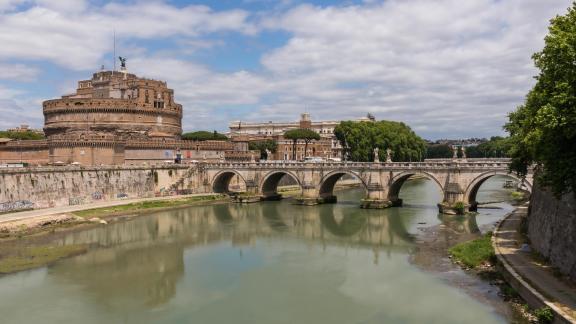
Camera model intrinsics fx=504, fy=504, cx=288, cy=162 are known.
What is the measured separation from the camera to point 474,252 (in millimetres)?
26203

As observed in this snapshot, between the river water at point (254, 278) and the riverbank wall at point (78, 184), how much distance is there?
9.42m

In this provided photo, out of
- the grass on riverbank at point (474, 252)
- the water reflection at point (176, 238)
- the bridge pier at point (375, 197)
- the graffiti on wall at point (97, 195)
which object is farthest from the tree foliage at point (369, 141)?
the grass on riverbank at point (474, 252)

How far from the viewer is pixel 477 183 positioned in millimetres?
42500

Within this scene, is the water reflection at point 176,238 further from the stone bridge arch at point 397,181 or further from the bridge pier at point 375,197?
the stone bridge arch at point 397,181

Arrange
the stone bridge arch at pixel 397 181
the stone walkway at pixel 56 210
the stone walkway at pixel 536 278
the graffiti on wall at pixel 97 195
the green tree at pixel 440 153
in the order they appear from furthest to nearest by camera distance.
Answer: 1. the green tree at pixel 440 153
2. the graffiti on wall at pixel 97 195
3. the stone bridge arch at pixel 397 181
4. the stone walkway at pixel 56 210
5. the stone walkway at pixel 536 278

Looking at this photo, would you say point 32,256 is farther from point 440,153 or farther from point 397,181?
point 440,153

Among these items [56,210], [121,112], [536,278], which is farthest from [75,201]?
[536,278]

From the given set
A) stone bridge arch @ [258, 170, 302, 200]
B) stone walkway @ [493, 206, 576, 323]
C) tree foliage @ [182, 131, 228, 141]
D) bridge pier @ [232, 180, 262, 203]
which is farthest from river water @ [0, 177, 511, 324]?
tree foliage @ [182, 131, 228, 141]

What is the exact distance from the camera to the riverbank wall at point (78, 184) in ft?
137

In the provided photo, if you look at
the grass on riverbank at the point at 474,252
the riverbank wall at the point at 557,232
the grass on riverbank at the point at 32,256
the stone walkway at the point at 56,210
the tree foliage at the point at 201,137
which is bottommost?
the grass on riverbank at the point at 32,256

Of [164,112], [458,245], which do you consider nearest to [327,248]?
[458,245]

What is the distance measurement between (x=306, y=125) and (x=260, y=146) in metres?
31.1

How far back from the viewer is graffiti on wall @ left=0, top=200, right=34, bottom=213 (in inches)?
1593

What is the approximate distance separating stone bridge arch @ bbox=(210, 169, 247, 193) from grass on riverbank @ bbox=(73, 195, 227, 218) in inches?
129
